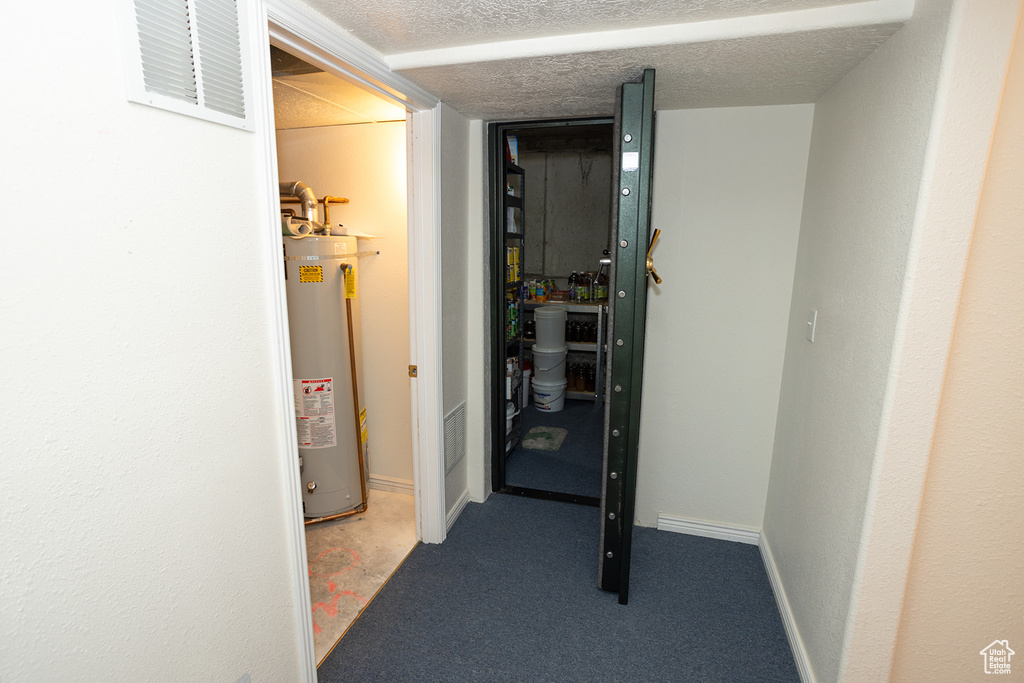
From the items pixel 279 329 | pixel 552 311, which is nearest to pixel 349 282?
pixel 279 329

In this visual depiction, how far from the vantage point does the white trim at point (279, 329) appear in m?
1.24

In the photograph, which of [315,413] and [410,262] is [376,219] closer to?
[410,262]

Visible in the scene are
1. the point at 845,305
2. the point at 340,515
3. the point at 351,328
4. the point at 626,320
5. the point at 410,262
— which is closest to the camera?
the point at 845,305

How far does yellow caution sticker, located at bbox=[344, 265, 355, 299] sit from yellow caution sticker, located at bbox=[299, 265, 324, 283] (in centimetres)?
14

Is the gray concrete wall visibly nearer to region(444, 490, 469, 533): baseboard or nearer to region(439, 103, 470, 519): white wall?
region(439, 103, 470, 519): white wall

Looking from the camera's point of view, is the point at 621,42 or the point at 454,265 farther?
the point at 454,265

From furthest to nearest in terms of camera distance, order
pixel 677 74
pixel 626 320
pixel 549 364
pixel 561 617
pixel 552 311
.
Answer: pixel 549 364 < pixel 552 311 < pixel 561 617 < pixel 626 320 < pixel 677 74

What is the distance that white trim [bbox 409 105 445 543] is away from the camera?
2.20 m

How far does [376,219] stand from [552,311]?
196cm

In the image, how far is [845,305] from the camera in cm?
165

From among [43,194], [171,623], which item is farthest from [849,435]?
[43,194]

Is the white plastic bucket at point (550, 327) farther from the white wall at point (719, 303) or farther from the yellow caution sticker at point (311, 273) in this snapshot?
the yellow caution sticker at point (311, 273)

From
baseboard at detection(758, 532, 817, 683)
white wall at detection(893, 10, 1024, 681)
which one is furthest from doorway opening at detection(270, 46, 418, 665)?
white wall at detection(893, 10, 1024, 681)

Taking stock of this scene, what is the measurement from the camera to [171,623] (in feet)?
3.69
